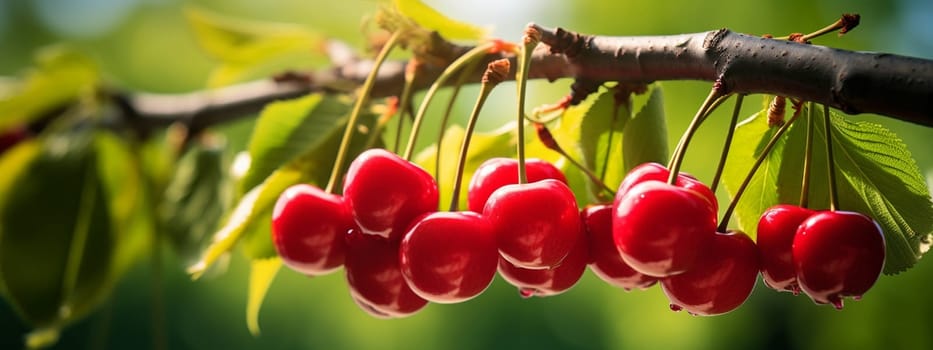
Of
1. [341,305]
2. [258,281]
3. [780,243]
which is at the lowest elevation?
[341,305]

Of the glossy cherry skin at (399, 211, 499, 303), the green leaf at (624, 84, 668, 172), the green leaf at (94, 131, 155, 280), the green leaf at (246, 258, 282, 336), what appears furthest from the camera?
the green leaf at (94, 131, 155, 280)

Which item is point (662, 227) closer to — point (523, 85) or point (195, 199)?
point (523, 85)

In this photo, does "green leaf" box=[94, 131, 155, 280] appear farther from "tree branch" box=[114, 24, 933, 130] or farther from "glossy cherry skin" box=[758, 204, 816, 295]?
"glossy cherry skin" box=[758, 204, 816, 295]

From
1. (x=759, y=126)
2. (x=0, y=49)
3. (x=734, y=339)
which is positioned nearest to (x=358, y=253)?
(x=759, y=126)

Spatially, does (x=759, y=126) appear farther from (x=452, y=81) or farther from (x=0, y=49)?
(x=0, y=49)

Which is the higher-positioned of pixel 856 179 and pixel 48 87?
pixel 856 179

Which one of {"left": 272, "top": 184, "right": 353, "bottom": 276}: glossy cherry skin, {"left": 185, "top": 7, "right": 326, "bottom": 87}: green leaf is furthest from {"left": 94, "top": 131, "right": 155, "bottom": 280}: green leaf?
{"left": 272, "top": 184, "right": 353, "bottom": 276}: glossy cherry skin

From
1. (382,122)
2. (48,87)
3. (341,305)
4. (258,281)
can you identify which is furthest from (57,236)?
(341,305)
